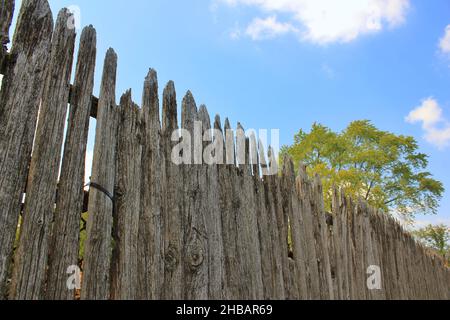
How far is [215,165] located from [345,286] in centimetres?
242

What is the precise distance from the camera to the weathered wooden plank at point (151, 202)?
6.89 feet

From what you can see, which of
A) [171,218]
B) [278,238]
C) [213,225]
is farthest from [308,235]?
[171,218]

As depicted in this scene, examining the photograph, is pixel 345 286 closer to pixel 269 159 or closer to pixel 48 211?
pixel 269 159

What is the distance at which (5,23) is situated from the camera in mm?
1669

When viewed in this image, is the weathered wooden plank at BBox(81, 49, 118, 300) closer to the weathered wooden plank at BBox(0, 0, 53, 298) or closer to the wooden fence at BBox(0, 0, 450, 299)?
the wooden fence at BBox(0, 0, 450, 299)

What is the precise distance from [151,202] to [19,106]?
821 millimetres

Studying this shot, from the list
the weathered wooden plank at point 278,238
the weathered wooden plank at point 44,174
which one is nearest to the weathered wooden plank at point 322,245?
the weathered wooden plank at point 278,238

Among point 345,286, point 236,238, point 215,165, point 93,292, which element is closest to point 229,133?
point 215,165

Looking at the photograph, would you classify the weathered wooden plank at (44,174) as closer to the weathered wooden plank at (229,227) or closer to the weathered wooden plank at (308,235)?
the weathered wooden plank at (229,227)

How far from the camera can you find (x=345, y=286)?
4.29 metres

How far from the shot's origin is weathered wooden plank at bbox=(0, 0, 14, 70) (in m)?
1.66

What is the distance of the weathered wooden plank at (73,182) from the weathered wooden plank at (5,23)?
0.35 meters

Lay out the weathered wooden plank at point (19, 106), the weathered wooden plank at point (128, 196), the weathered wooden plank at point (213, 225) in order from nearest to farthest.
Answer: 1. the weathered wooden plank at point (19, 106)
2. the weathered wooden plank at point (128, 196)
3. the weathered wooden plank at point (213, 225)

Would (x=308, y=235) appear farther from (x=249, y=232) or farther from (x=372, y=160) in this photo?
(x=372, y=160)
